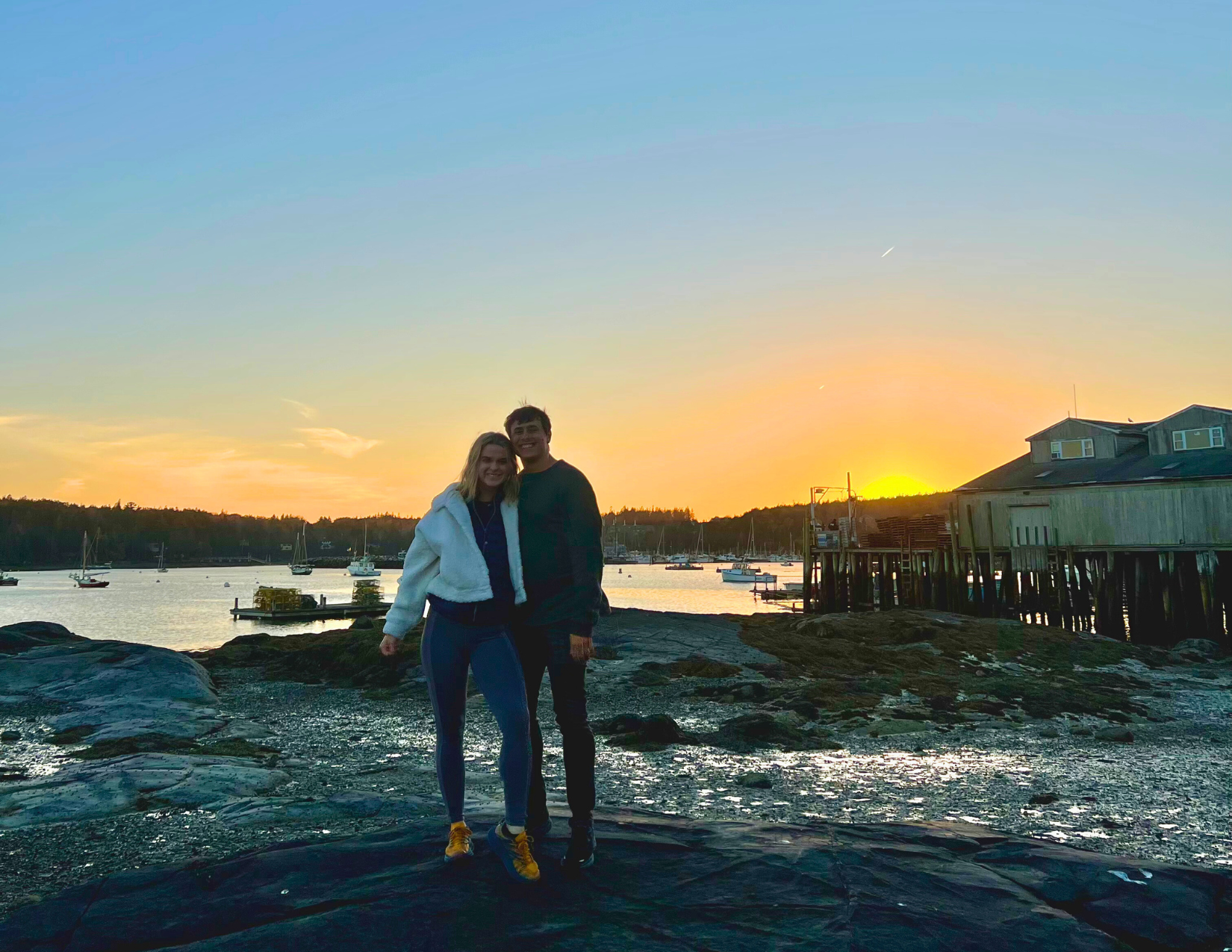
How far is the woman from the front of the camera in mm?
3945

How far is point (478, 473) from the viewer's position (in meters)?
4.21

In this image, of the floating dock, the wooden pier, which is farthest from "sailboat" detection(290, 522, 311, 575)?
the wooden pier

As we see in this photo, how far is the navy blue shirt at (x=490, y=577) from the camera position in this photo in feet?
13.2

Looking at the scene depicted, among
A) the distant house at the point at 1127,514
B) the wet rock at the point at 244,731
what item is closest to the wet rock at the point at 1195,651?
the distant house at the point at 1127,514

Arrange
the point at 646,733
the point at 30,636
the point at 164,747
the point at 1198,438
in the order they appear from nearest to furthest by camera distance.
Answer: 1. the point at 164,747
2. the point at 646,733
3. the point at 30,636
4. the point at 1198,438

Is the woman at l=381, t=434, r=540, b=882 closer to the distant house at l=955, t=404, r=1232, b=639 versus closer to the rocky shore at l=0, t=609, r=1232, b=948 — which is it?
the rocky shore at l=0, t=609, r=1232, b=948

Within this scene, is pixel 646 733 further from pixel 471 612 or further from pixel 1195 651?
pixel 1195 651

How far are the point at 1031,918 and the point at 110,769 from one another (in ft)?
21.7

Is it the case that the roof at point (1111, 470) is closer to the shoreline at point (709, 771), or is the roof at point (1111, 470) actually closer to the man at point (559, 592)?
the shoreline at point (709, 771)

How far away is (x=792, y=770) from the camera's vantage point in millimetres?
7727

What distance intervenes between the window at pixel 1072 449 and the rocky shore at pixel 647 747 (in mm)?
20916

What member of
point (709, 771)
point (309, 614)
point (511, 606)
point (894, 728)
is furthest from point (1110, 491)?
point (309, 614)

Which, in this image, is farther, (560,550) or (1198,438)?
(1198,438)

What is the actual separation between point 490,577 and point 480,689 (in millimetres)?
551
